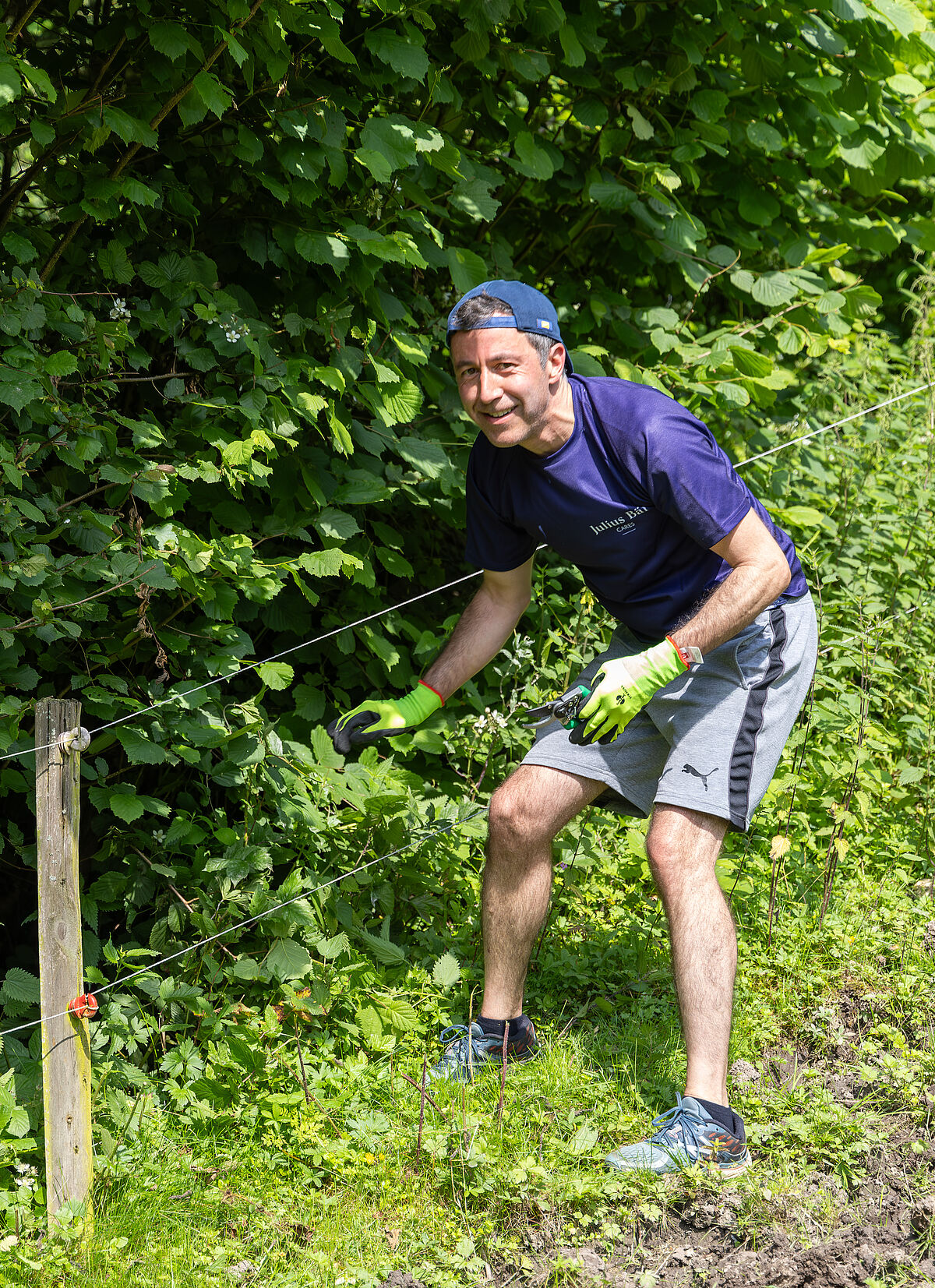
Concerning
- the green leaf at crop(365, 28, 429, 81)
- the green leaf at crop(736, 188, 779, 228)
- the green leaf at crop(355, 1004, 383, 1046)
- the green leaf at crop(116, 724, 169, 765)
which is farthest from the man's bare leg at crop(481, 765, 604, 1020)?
the green leaf at crop(736, 188, 779, 228)

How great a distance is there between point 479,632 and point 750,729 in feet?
2.54

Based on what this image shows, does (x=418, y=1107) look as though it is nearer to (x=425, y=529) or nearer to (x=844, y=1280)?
(x=844, y=1280)

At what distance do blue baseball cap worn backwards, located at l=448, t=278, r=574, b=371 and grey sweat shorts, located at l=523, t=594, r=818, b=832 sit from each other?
83 cm

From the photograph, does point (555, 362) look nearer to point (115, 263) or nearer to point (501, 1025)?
point (115, 263)

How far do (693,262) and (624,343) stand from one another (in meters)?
0.37

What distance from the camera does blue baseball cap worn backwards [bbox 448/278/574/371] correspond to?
2.65 metres

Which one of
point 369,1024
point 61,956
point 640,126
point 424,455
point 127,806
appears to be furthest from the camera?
point 640,126

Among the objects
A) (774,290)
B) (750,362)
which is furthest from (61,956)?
(774,290)

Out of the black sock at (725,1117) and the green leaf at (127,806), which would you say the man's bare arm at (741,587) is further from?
the green leaf at (127,806)

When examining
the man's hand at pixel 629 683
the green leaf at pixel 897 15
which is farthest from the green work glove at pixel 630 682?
the green leaf at pixel 897 15

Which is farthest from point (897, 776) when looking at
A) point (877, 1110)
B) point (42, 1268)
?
point (42, 1268)

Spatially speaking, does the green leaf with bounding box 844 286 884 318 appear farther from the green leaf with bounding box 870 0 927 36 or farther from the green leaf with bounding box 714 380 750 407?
the green leaf with bounding box 870 0 927 36

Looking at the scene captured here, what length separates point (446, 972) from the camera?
2.99 metres

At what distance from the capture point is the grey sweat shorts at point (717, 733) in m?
2.59
